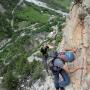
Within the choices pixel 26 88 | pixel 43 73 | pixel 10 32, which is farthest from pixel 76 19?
pixel 10 32

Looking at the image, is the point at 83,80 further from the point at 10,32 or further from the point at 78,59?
the point at 10,32

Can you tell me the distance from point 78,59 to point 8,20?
125 metres

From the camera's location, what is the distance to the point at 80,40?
27297 millimetres

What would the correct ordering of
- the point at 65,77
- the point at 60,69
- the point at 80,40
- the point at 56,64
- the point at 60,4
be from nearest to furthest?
the point at 56,64, the point at 60,69, the point at 65,77, the point at 80,40, the point at 60,4

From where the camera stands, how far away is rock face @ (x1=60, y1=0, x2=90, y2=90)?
26.1 metres

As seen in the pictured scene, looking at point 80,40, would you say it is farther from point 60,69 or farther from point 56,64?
point 56,64

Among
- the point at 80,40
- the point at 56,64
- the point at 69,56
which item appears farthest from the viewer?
the point at 80,40

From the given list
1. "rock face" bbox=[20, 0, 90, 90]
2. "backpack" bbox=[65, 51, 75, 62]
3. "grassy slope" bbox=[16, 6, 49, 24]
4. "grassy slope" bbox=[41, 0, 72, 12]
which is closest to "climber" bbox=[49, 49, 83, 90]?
"backpack" bbox=[65, 51, 75, 62]

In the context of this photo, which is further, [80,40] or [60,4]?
[60,4]

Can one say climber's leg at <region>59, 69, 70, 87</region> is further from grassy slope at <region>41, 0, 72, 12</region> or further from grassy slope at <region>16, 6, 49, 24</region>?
grassy slope at <region>41, 0, 72, 12</region>

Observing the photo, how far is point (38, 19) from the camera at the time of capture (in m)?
153

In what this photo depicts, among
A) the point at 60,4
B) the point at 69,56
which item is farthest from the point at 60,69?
the point at 60,4

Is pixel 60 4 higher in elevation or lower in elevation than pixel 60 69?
lower

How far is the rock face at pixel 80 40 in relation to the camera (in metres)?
26.1
